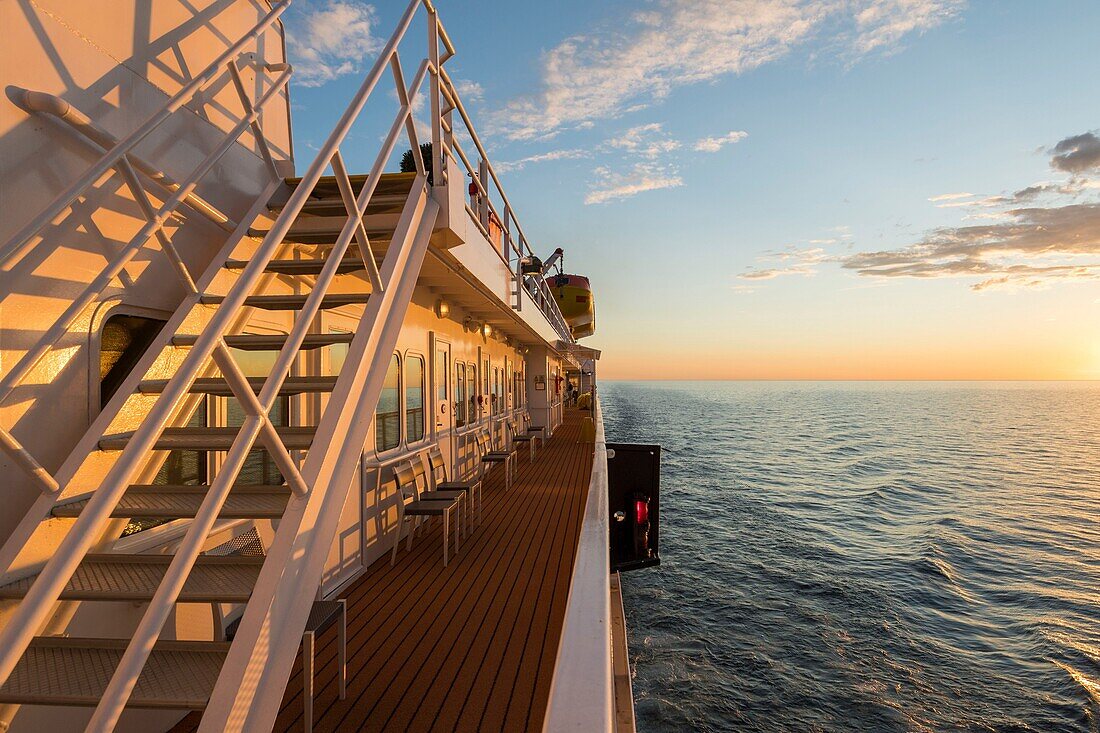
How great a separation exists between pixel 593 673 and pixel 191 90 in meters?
2.95

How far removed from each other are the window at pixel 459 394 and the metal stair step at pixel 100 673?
6.72m

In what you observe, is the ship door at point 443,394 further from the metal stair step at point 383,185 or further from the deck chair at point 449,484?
the metal stair step at point 383,185

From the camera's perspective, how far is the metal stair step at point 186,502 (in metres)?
2.37

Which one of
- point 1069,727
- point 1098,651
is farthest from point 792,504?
point 1069,727

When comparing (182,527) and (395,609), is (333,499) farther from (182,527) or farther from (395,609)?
(395,609)

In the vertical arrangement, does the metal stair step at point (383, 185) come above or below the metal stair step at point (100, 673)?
above

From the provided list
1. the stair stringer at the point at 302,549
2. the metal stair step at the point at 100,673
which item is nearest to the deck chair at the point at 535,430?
the stair stringer at the point at 302,549

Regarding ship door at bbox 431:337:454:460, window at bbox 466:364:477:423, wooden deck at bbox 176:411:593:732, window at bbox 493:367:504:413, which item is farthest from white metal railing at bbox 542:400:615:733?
window at bbox 493:367:504:413

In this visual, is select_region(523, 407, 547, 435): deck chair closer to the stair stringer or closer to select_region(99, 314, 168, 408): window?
the stair stringer

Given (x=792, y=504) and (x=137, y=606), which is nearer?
(x=137, y=606)

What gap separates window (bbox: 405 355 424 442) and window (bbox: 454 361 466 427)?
1686mm

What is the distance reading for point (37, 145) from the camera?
7.60 feet

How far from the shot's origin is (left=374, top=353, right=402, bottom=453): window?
20.1 feet

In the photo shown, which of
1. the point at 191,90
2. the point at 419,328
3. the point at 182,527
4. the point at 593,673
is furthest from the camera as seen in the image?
the point at 419,328
